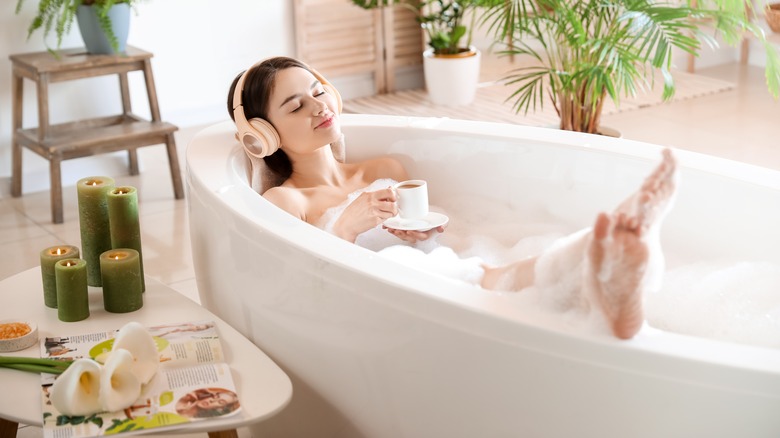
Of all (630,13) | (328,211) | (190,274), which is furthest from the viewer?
(630,13)

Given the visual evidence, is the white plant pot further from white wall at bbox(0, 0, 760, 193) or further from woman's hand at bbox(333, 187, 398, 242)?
woman's hand at bbox(333, 187, 398, 242)

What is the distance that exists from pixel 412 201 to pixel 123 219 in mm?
645

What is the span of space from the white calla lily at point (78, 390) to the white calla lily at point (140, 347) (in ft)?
0.31

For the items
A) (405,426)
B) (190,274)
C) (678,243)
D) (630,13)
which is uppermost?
(630,13)

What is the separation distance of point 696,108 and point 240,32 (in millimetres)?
2257

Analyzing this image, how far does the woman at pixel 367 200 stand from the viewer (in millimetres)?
1384

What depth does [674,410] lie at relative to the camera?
140 centimetres

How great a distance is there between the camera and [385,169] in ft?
8.23

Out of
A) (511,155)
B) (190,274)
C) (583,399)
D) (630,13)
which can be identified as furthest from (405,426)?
(630,13)

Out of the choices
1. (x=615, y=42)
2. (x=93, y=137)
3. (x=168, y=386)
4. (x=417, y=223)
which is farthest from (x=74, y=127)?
(x=168, y=386)

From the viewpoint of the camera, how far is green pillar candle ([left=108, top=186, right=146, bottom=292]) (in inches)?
83.4

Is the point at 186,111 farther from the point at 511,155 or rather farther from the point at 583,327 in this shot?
the point at 583,327

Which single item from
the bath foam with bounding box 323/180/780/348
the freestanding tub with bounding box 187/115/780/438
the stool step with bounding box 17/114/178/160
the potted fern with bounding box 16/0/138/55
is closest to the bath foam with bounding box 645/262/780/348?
the bath foam with bounding box 323/180/780/348

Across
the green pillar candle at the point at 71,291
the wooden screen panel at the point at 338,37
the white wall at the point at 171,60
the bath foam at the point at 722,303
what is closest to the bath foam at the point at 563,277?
the bath foam at the point at 722,303
